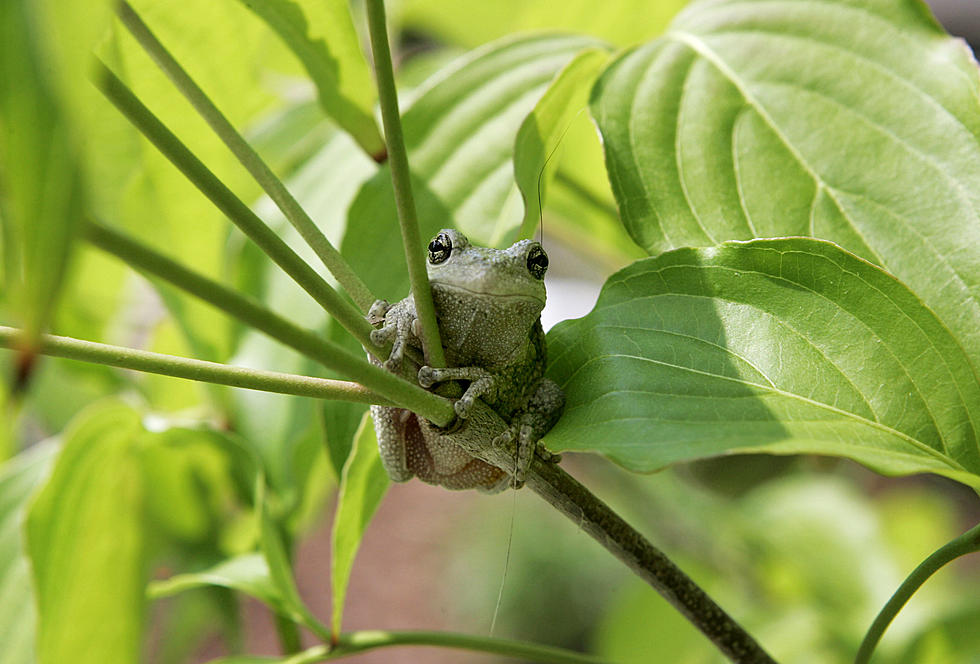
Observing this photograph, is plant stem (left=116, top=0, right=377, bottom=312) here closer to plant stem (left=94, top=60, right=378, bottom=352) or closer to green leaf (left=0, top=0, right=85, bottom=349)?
plant stem (left=94, top=60, right=378, bottom=352)

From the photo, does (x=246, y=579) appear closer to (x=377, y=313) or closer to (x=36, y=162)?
(x=377, y=313)

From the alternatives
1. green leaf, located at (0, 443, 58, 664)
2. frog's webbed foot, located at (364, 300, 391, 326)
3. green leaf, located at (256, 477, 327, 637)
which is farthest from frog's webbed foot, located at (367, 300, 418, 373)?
green leaf, located at (0, 443, 58, 664)

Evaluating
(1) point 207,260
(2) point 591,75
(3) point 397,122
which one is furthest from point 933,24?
(1) point 207,260

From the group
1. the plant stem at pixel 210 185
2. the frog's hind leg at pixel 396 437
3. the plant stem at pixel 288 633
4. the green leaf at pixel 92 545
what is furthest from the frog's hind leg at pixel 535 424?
the green leaf at pixel 92 545

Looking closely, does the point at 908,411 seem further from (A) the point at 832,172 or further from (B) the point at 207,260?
(B) the point at 207,260

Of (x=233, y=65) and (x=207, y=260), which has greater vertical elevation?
(x=233, y=65)

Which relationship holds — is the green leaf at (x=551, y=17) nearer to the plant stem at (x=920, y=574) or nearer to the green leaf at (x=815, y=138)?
the green leaf at (x=815, y=138)
